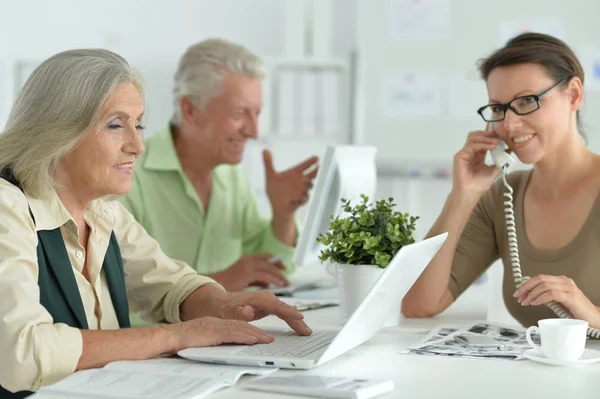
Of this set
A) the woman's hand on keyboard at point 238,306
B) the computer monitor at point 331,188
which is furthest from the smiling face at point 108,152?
the computer monitor at point 331,188

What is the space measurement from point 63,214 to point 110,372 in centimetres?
42

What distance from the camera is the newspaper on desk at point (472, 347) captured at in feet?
5.24

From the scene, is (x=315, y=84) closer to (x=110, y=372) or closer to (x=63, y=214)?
(x=63, y=214)

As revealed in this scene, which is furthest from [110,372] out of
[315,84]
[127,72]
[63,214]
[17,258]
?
[315,84]

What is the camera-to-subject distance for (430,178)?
456cm

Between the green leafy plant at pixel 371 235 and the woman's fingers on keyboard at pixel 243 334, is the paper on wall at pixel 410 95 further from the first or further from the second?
the woman's fingers on keyboard at pixel 243 334

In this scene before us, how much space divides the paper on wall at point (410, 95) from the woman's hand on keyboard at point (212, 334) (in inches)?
122

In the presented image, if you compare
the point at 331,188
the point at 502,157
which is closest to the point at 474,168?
the point at 502,157

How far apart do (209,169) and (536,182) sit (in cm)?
118

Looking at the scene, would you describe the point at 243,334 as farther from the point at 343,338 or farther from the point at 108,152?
the point at 108,152

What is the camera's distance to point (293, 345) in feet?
5.26

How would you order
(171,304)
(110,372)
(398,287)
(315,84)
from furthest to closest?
(315,84) < (171,304) < (398,287) < (110,372)

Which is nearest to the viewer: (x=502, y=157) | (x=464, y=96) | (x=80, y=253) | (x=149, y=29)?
(x=80, y=253)

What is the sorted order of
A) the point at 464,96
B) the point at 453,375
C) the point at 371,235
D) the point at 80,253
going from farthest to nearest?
1. the point at 464,96
2. the point at 371,235
3. the point at 80,253
4. the point at 453,375
